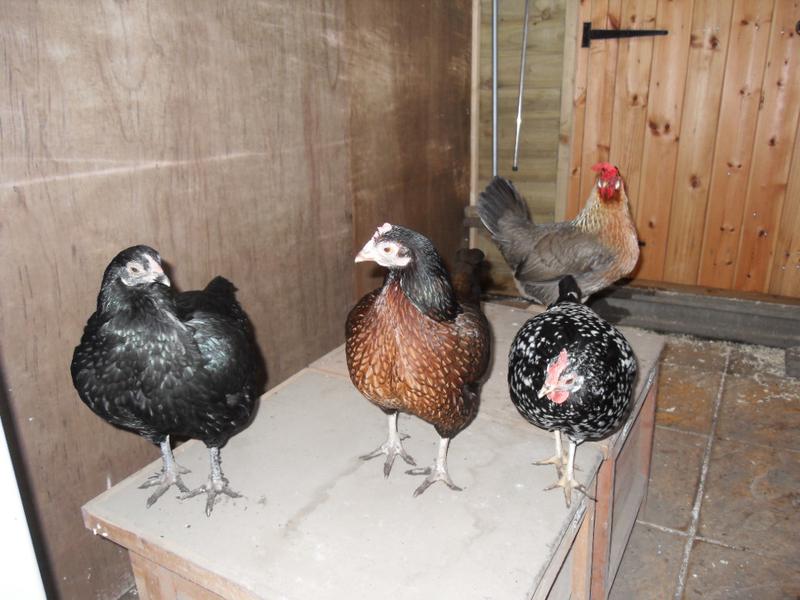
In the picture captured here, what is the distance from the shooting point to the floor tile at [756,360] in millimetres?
3388

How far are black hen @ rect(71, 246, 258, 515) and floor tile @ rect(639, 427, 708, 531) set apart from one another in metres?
1.84

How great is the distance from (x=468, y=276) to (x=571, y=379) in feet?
1.75

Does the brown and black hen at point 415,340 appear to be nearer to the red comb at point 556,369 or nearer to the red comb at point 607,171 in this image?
the red comb at point 556,369

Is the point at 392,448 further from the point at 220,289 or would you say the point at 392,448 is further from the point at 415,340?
the point at 220,289

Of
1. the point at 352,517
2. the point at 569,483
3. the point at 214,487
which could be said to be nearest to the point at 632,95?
the point at 569,483

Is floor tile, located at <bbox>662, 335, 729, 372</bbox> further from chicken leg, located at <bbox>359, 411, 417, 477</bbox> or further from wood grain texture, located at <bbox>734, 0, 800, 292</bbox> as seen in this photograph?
chicken leg, located at <bbox>359, 411, 417, 477</bbox>

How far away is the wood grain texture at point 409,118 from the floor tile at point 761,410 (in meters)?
1.79

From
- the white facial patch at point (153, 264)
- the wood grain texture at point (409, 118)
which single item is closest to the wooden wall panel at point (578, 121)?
the wood grain texture at point (409, 118)

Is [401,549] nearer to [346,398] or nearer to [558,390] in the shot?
[558,390]

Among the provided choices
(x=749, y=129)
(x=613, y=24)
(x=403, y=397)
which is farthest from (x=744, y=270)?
(x=403, y=397)

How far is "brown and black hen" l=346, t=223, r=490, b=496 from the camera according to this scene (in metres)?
1.40

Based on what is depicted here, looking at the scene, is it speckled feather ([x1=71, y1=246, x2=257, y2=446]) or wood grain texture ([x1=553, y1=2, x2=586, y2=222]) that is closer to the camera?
speckled feather ([x1=71, y1=246, x2=257, y2=446])

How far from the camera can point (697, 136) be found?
149 inches

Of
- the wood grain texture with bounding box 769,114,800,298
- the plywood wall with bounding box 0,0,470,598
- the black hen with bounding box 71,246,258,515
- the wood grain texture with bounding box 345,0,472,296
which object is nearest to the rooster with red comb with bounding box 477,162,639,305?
the wood grain texture with bounding box 345,0,472,296
